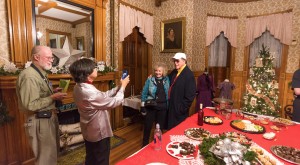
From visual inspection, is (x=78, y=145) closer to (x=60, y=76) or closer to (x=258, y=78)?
(x=60, y=76)

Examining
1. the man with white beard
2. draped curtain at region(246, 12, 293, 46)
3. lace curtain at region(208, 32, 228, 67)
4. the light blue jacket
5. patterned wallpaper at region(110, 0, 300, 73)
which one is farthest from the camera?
lace curtain at region(208, 32, 228, 67)

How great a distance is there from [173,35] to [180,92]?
2.53 meters

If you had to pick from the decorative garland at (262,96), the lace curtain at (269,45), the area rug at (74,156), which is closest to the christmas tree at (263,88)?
the decorative garland at (262,96)

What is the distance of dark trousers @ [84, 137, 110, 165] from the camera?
5.89ft

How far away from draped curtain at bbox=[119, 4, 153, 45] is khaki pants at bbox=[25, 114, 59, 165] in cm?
257

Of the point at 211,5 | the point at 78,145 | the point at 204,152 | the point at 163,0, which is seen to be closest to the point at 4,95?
the point at 78,145

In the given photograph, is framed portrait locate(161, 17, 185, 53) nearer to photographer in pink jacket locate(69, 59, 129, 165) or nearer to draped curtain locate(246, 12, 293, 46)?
draped curtain locate(246, 12, 293, 46)

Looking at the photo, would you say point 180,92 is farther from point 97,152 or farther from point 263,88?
point 263,88

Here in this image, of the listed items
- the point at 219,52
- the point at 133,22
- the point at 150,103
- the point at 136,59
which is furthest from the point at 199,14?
the point at 150,103

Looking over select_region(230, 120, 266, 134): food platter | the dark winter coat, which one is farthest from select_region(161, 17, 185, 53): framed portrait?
select_region(230, 120, 266, 134): food platter

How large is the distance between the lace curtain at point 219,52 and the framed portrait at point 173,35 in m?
1.35

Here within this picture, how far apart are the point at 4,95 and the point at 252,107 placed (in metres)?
4.93

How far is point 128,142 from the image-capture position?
135 inches

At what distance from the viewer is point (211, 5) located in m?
5.13
